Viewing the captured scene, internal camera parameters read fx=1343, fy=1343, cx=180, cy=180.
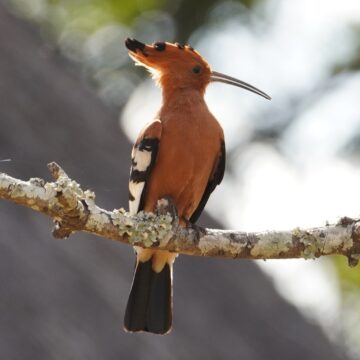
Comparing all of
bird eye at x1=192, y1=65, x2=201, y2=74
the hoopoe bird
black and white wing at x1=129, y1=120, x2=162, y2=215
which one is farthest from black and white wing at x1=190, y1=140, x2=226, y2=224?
bird eye at x1=192, y1=65, x2=201, y2=74

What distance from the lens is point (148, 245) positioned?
5.78m

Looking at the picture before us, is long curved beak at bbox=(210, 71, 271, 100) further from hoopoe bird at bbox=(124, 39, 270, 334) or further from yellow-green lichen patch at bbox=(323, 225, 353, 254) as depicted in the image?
yellow-green lichen patch at bbox=(323, 225, 353, 254)

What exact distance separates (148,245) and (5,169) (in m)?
1.92

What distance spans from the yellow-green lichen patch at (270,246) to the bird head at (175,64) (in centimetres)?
139

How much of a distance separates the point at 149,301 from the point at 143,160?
0.74 metres

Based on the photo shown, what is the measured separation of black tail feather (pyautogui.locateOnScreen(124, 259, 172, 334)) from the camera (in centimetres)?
675

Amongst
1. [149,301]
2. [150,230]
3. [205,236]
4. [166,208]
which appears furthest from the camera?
[149,301]

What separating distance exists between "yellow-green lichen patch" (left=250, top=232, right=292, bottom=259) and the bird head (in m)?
1.39

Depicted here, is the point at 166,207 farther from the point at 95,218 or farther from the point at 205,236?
the point at 95,218

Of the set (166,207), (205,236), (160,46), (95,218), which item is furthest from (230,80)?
(95,218)

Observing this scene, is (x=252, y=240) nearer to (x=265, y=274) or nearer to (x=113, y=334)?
(x=113, y=334)

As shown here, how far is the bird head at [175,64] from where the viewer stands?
705cm

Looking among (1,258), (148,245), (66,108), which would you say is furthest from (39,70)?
(148,245)

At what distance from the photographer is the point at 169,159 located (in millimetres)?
6562
